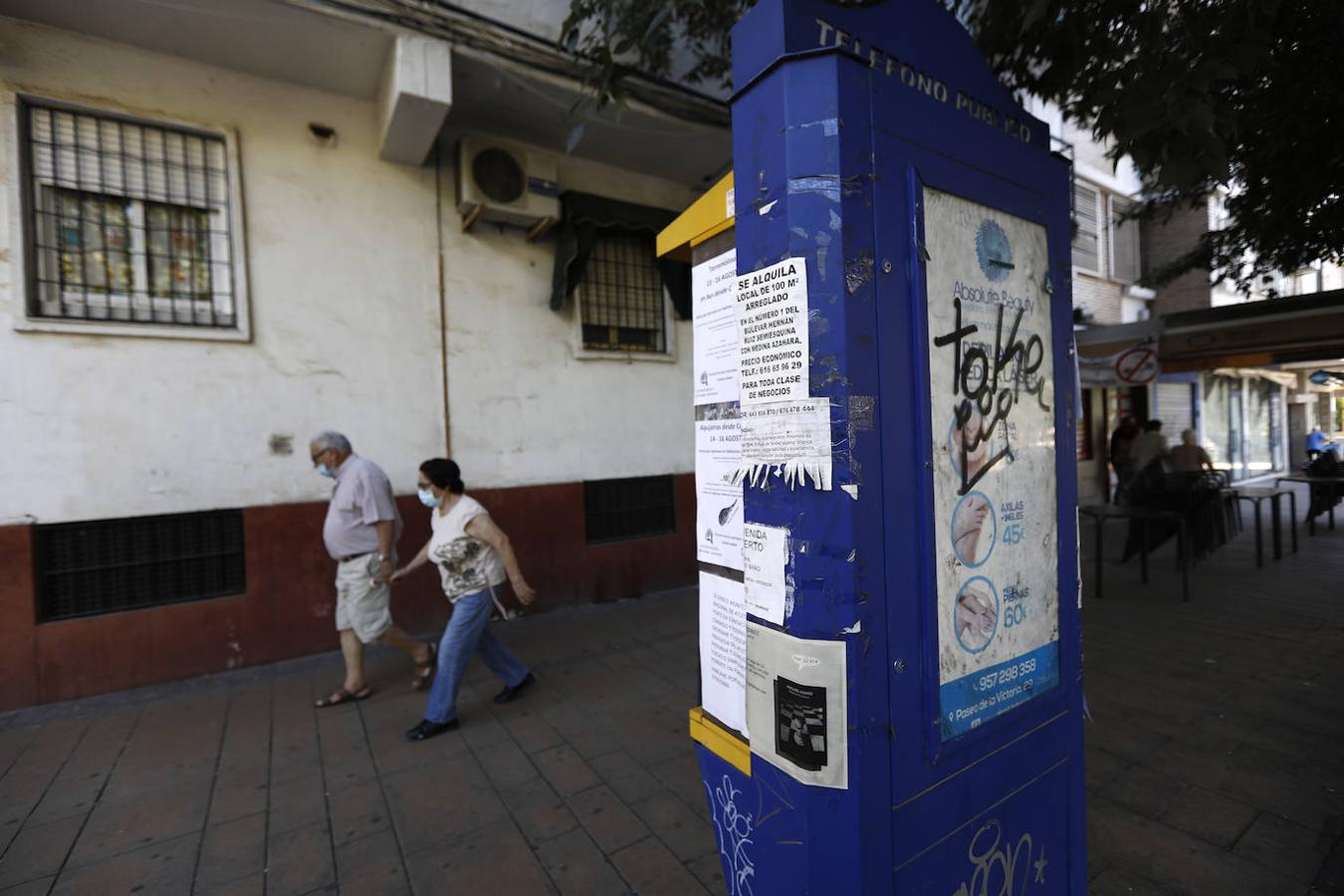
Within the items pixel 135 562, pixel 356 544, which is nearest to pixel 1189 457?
pixel 356 544

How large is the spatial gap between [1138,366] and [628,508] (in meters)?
7.31

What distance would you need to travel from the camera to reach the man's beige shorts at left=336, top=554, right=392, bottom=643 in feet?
13.5

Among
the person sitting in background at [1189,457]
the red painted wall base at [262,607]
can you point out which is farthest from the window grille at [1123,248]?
the red painted wall base at [262,607]

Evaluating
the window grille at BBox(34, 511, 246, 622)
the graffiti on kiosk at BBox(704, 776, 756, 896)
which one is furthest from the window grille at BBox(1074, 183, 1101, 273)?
the window grille at BBox(34, 511, 246, 622)

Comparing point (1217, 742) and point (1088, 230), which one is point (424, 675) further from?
point (1088, 230)

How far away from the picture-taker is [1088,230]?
43.2 feet

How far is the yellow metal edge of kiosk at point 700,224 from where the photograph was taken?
70.5 inches

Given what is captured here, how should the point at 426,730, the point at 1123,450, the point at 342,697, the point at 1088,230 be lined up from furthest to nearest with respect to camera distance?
the point at 1088,230, the point at 1123,450, the point at 342,697, the point at 426,730

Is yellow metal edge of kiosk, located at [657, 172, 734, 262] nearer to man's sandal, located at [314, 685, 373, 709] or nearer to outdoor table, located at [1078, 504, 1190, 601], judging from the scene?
man's sandal, located at [314, 685, 373, 709]

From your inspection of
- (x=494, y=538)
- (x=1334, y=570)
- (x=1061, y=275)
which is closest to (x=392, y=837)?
(x=494, y=538)

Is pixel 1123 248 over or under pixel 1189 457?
over

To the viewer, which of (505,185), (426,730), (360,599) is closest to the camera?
(426,730)

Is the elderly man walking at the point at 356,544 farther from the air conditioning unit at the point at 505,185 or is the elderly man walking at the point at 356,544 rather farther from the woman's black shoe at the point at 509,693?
the air conditioning unit at the point at 505,185

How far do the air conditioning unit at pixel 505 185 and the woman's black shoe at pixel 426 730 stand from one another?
4.23m
